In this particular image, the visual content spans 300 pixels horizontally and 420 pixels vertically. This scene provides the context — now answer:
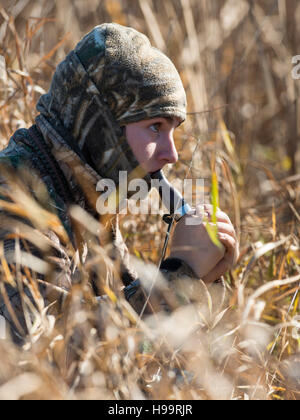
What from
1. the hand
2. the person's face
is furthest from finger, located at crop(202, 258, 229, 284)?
the person's face

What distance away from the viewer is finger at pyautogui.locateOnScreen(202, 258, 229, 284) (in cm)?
213

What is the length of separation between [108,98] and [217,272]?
2.22 ft

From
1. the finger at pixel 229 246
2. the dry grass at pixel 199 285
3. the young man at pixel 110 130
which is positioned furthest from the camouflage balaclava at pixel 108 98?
the finger at pixel 229 246

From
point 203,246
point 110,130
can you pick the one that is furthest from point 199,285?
point 110,130

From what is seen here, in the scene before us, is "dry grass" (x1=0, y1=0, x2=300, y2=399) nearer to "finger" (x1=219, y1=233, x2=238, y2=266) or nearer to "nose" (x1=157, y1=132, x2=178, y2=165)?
"finger" (x1=219, y1=233, x2=238, y2=266)

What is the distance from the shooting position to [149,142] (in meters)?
2.04

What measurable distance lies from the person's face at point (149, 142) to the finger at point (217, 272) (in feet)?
1.27

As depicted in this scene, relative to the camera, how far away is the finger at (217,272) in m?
2.13

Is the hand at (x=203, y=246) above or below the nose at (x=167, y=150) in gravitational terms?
below

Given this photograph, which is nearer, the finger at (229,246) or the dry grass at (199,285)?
the dry grass at (199,285)

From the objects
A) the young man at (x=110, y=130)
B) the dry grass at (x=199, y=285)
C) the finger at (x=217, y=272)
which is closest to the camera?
the dry grass at (x=199, y=285)

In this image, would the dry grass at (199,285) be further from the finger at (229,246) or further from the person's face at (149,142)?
the person's face at (149,142)
